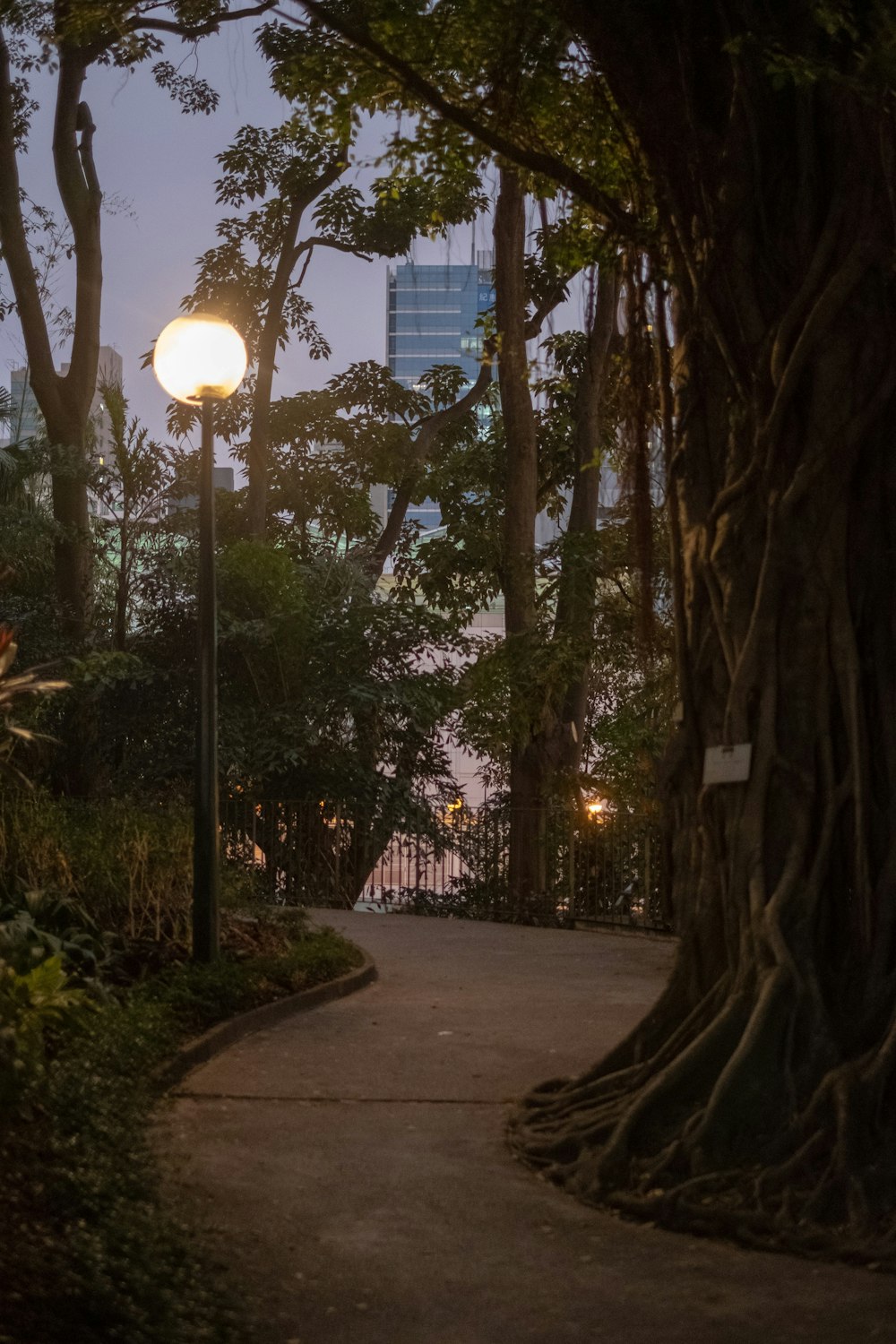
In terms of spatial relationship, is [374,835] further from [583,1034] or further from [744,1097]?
[744,1097]

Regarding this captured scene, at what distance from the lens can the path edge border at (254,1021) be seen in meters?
8.22

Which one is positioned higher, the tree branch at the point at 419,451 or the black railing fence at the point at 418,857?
the tree branch at the point at 419,451

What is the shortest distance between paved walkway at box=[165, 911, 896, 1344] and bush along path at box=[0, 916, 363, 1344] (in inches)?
8.7

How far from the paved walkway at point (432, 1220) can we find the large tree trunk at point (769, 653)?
15.4 inches

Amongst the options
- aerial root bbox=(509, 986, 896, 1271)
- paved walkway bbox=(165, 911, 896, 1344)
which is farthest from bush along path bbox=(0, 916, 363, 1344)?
aerial root bbox=(509, 986, 896, 1271)

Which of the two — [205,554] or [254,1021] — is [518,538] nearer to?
[205,554]

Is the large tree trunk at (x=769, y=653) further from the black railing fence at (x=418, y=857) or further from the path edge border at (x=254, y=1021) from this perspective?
the black railing fence at (x=418, y=857)

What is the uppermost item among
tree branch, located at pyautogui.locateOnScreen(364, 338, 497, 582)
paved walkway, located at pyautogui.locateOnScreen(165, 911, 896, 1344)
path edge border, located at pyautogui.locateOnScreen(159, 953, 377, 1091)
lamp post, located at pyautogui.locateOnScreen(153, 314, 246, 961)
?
tree branch, located at pyautogui.locateOnScreen(364, 338, 497, 582)

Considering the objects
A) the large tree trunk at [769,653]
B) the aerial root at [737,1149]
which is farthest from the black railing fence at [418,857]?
the aerial root at [737,1149]

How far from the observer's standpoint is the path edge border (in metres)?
8.22

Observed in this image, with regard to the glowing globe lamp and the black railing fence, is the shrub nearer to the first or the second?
the glowing globe lamp

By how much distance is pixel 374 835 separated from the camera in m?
22.1

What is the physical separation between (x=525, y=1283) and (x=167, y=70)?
2526 centimetres

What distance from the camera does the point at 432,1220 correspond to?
18.7ft
